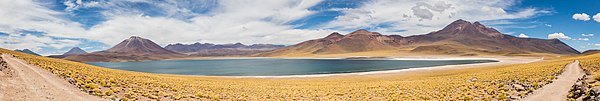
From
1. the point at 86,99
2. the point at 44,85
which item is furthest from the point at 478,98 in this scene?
the point at 44,85

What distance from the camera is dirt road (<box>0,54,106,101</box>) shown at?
1484 centimetres

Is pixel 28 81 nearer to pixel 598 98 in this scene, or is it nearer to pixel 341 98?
pixel 341 98

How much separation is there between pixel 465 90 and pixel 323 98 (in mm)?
11633

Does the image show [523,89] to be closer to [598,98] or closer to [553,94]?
[553,94]

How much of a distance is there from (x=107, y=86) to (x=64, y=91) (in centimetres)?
399

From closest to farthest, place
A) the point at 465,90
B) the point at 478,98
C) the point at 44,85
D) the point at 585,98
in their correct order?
the point at 585,98 < the point at 44,85 < the point at 478,98 < the point at 465,90

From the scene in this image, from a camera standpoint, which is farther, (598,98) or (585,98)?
(585,98)

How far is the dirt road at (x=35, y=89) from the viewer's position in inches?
584

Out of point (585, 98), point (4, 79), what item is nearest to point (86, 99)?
point (4, 79)

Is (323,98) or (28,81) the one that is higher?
(28,81)

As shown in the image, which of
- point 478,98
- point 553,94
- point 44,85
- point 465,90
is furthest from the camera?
point 465,90

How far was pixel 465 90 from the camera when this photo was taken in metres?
24.7

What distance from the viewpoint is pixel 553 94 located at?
19.1m

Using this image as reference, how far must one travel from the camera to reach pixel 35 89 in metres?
16.4
